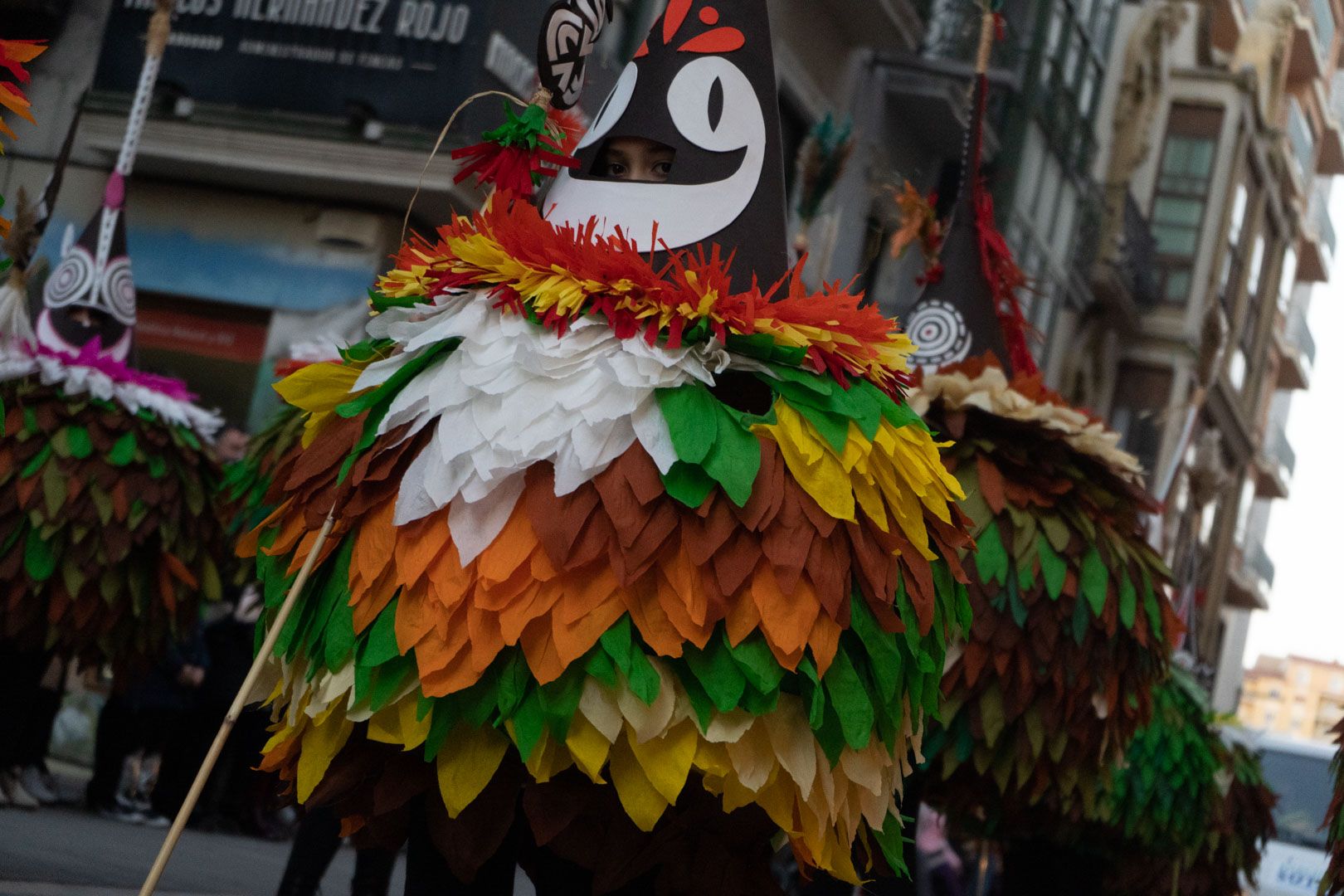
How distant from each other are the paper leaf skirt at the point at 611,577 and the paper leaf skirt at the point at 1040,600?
69.5 inches

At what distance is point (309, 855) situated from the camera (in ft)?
16.3

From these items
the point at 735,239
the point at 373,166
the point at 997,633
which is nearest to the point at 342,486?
the point at 735,239

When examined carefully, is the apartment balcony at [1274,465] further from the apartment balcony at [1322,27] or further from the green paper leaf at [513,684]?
the green paper leaf at [513,684]

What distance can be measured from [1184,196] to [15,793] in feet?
72.9

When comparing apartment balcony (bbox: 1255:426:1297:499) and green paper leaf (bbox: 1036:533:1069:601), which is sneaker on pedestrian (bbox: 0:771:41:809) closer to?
green paper leaf (bbox: 1036:533:1069:601)

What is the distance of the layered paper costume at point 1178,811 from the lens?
667 centimetres

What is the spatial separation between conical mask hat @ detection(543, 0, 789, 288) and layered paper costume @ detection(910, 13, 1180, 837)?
4.78ft

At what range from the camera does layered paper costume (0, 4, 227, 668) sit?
5.68 meters

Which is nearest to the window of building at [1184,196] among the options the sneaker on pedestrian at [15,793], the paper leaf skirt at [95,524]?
the sneaker on pedestrian at [15,793]

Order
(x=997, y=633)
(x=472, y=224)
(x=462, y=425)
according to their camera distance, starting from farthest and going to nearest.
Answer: (x=997, y=633)
(x=472, y=224)
(x=462, y=425)

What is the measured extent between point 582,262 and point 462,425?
1.13 ft

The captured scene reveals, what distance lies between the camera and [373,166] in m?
10.7

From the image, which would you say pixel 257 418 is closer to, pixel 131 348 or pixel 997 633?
pixel 131 348

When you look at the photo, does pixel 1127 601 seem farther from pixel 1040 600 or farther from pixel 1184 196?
pixel 1184 196
